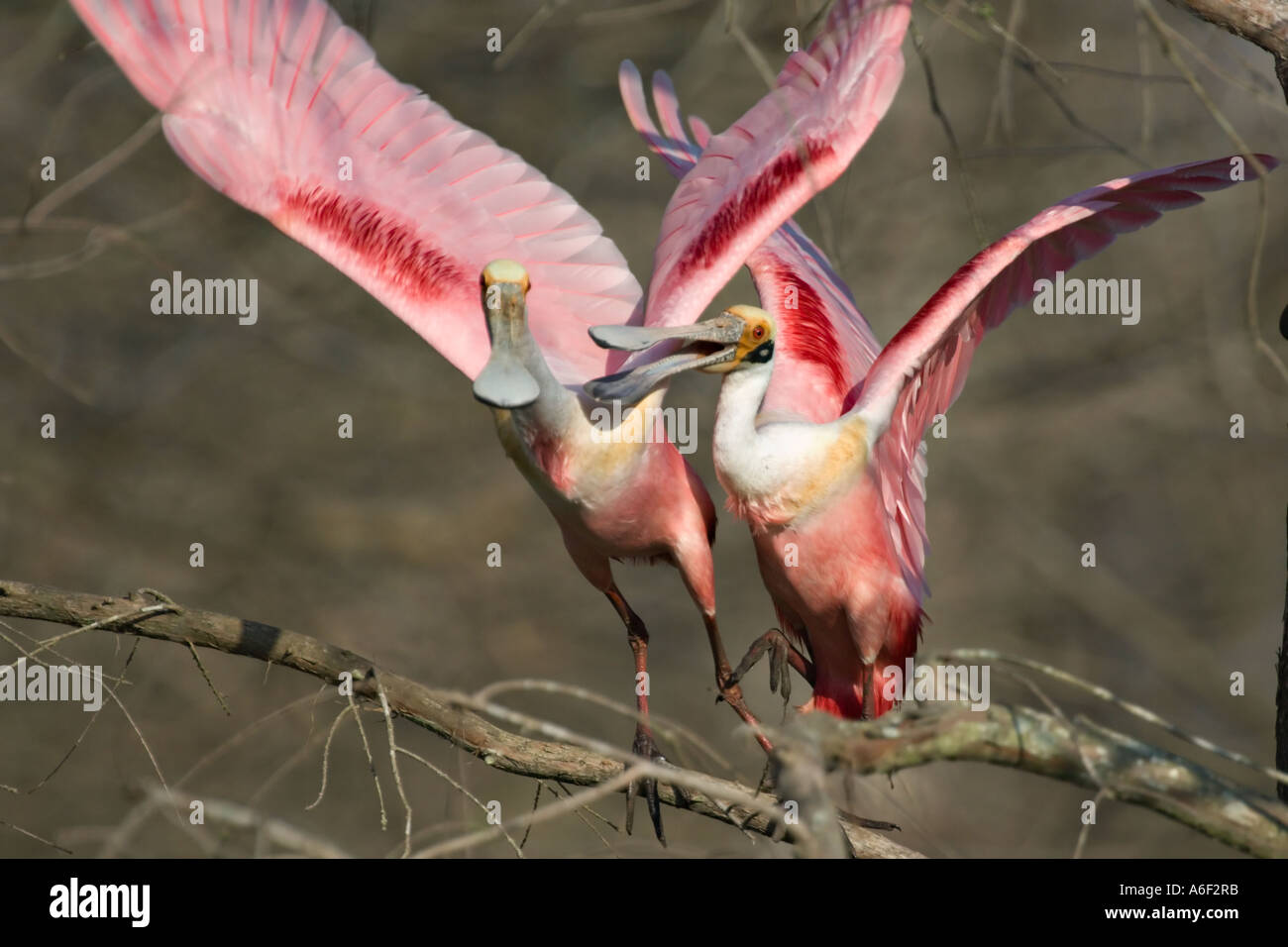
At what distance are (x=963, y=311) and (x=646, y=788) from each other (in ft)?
3.90

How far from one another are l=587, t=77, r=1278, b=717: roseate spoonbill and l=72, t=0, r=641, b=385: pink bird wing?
42 centimetres

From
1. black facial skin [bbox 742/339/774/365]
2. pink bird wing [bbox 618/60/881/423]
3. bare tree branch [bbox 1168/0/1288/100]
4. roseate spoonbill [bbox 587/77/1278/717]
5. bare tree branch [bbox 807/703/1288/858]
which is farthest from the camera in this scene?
pink bird wing [bbox 618/60/881/423]

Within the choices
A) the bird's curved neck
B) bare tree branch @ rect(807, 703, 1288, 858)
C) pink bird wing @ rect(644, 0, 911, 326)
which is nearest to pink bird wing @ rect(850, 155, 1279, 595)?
the bird's curved neck

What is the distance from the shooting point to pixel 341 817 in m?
8.52

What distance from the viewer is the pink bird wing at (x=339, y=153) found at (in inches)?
132

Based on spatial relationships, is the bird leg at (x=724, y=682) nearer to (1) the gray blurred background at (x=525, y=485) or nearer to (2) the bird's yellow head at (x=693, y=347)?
(2) the bird's yellow head at (x=693, y=347)

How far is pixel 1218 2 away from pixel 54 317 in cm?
638

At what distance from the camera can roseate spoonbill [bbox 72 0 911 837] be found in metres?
3.18

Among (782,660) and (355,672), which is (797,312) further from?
(355,672)

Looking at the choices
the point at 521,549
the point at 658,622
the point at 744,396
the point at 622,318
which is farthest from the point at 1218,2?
the point at 521,549

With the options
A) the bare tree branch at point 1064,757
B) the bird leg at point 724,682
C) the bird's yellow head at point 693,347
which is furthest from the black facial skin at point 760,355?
the bare tree branch at point 1064,757

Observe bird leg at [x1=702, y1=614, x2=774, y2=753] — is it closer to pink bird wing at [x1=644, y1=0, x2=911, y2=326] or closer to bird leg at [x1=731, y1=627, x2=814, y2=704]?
Answer: bird leg at [x1=731, y1=627, x2=814, y2=704]
